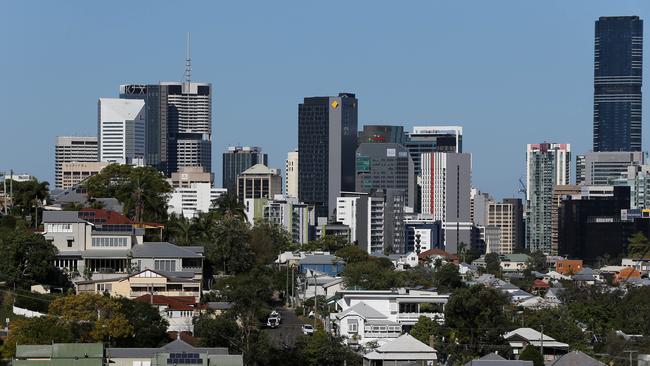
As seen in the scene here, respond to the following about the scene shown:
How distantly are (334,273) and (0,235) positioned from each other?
37.1m

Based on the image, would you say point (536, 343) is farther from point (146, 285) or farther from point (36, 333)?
point (36, 333)

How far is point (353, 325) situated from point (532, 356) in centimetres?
1333

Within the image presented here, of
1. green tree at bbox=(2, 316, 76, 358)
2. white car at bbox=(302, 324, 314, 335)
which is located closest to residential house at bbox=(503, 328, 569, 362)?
white car at bbox=(302, 324, 314, 335)

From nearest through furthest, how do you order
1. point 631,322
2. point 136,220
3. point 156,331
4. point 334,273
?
1. point 156,331
2. point 631,322
3. point 136,220
4. point 334,273

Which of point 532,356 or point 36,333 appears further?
point 532,356

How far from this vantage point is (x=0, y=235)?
76.1 meters

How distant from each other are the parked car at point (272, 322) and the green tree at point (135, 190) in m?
20.5

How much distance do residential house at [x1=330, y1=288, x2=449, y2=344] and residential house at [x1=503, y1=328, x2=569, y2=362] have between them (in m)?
5.00

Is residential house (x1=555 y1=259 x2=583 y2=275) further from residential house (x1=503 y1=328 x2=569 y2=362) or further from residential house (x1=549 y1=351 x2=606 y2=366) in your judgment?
residential house (x1=549 y1=351 x2=606 y2=366)

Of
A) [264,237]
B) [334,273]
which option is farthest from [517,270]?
[264,237]

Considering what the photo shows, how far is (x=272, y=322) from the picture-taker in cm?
7369

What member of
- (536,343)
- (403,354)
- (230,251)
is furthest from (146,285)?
(536,343)

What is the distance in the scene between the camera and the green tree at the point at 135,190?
314 ft

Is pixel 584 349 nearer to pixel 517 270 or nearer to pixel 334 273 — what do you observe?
pixel 334 273
